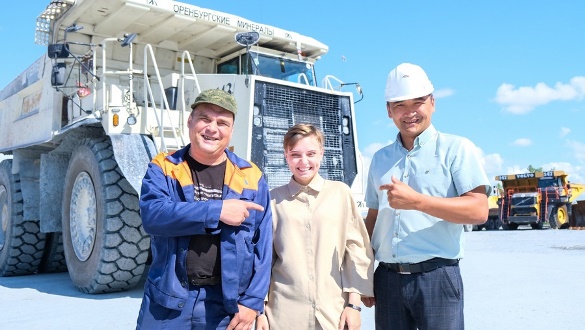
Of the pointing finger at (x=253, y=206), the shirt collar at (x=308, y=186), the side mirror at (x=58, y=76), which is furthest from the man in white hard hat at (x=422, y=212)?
the side mirror at (x=58, y=76)

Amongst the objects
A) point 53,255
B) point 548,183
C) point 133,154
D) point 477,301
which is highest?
point 548,183

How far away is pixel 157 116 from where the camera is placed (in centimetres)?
553

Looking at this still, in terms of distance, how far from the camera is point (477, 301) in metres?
5.30

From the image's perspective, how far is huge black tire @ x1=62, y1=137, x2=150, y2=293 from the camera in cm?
552

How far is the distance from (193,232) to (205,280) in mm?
232

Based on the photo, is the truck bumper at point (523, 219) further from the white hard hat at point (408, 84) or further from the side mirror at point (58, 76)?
the white hard hat at point (408, 84)

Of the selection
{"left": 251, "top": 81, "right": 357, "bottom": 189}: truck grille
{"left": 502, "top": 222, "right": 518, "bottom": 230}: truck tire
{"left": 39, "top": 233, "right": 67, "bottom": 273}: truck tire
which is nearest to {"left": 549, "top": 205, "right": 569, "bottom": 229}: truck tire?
{"left": 502, "top": 222, "right": 518, "bottom": 230}: truck tire

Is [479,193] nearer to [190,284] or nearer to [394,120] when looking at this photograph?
[394,120]

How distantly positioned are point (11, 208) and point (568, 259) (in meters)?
8.90

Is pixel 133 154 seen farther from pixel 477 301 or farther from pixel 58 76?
pixel 477 301

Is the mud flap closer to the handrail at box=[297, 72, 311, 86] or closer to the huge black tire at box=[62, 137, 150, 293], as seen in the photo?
the huge black tire at box=[62, 137, 150, 293]

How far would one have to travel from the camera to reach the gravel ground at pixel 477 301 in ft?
14.8

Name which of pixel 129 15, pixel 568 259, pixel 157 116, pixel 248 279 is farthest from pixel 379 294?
pixel 568 259

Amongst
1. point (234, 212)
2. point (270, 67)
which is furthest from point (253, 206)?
point (270, 67)
